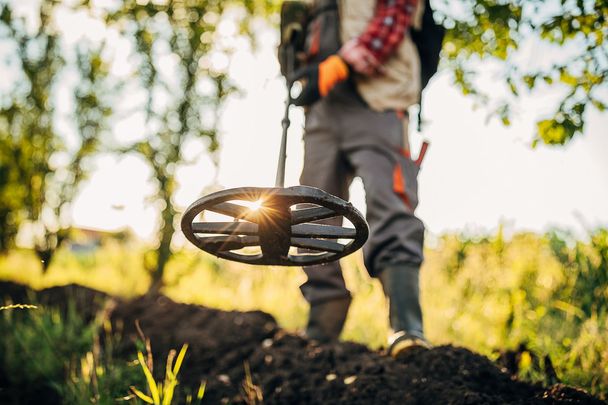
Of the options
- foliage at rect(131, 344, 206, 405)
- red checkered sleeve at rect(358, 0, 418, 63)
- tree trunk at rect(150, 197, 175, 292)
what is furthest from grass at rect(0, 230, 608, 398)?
red checkered sleeve at rect(358, 0, 418, 63)

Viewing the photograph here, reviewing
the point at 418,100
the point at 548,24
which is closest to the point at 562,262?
the point at 418,100

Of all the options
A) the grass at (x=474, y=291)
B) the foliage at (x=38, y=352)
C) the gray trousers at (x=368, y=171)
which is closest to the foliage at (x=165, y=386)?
the foliage at (x=38, y=352)

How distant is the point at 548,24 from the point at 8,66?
5003mm

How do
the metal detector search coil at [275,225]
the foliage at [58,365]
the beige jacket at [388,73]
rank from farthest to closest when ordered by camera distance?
the beige jacket at [388,73], the foliage at [58,365], the metal detector search coil at [275,225]

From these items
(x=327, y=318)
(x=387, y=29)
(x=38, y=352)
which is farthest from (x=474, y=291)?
(x=38, y=352)

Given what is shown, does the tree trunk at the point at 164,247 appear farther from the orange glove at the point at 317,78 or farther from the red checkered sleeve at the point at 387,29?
the red checkered sleeve at the point at 387,29

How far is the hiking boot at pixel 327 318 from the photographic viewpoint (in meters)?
2.57

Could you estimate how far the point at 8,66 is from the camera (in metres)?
5.20

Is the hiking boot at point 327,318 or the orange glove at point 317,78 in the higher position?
the orange glove at point 317,78

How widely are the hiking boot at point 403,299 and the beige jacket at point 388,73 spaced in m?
0.73

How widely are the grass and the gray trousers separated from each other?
692 millimetres

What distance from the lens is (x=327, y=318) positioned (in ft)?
8.48

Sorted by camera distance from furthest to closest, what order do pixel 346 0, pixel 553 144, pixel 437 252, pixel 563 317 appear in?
pixel 437 252 < pixel 563 317 < pixel 346 0 < pixel 553 144

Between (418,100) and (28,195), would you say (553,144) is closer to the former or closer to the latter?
(418,100)
